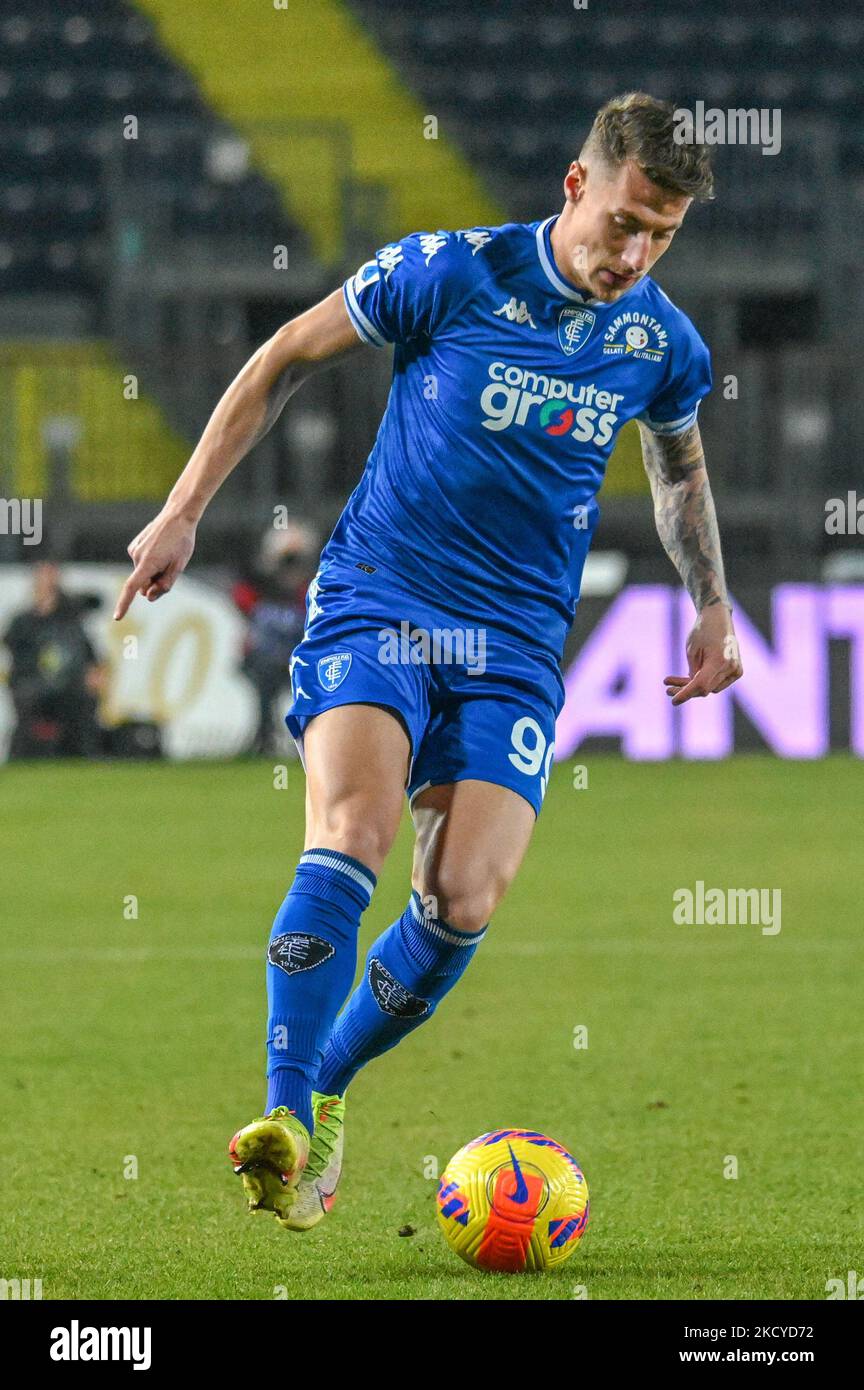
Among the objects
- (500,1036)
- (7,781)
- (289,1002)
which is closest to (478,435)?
(289,1002)

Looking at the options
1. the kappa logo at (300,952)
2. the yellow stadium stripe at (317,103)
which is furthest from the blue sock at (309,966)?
the yellow stadium stripe at (317,103)

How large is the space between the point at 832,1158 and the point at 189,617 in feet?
36.0

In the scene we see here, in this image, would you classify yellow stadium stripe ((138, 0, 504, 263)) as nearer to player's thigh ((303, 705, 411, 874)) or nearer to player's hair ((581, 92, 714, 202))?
player's hair ((581, 92, 714, 202))

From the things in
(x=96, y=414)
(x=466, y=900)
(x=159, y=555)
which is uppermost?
(x=96, y=414)

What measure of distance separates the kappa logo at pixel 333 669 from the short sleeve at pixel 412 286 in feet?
1.98

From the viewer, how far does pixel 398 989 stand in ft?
12.3

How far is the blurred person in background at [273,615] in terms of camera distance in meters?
14.6

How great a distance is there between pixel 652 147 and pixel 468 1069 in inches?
111

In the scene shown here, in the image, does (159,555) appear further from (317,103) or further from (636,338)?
(317,103)

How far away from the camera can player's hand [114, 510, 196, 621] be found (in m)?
3.35

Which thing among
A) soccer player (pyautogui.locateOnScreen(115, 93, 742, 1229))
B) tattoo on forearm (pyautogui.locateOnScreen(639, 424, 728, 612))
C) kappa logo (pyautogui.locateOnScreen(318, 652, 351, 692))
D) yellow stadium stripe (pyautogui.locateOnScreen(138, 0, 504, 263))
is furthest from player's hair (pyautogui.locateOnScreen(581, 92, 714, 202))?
yellow stadium stripe (pyautogui.locateOnScreen(138, 0, 504, 263))

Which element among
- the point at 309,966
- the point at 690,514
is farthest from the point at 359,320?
the point at 309,966

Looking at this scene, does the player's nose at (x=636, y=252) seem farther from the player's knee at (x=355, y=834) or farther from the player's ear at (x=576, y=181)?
the player's knee at (x=355, y=834)

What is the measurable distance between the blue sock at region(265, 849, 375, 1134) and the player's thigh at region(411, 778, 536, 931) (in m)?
0.28
